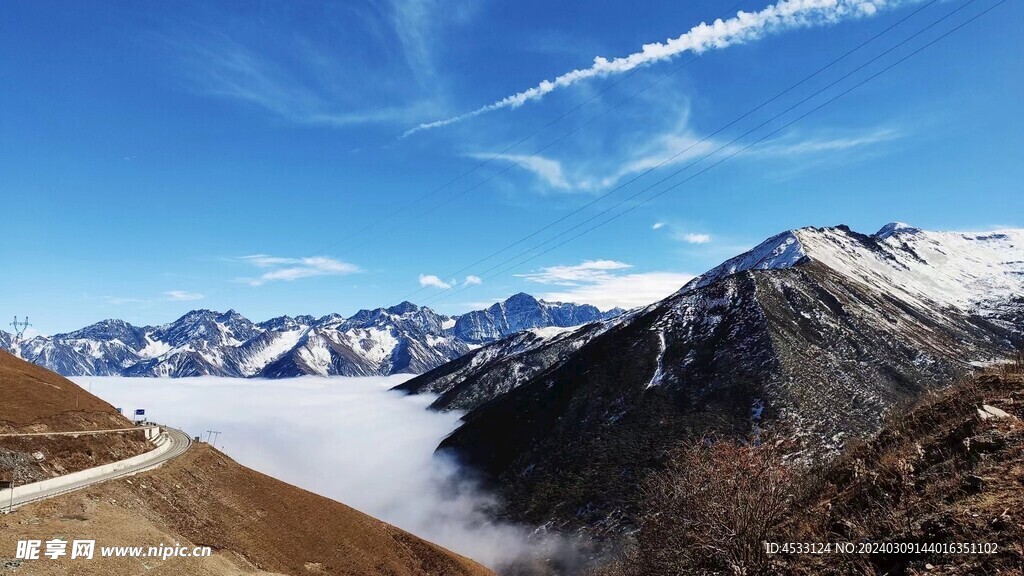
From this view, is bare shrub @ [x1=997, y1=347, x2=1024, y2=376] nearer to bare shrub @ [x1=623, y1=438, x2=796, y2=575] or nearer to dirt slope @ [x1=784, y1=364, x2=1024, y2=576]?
dirt slope @ [x1=784, y1=364, x2=1024, y2=576]

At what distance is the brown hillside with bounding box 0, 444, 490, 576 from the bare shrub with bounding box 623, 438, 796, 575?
3202cm

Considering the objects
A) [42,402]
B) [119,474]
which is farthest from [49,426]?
[119,474]

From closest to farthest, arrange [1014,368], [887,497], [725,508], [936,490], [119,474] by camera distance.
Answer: [936,490] → [887,497] → [725,508] → [1014,368] → [119,474]

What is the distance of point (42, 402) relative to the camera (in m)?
61.8

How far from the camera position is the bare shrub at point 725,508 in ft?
55.9

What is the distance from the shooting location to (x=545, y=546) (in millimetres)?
108688

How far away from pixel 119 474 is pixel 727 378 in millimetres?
122129

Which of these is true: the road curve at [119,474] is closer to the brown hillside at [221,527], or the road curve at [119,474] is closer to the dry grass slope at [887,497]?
the brown hillside at [221,527]

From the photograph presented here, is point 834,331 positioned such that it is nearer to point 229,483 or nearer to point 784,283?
point 784,283

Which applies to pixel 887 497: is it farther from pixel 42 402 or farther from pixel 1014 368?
pixel 42 402

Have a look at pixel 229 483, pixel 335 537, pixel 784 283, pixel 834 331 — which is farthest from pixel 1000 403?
pixel 784 283

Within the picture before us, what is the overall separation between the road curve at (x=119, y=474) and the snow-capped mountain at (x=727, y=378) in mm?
78649

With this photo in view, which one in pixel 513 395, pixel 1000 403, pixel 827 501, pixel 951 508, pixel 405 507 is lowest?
pixel 405 507

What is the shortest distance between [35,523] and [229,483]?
2786cm
